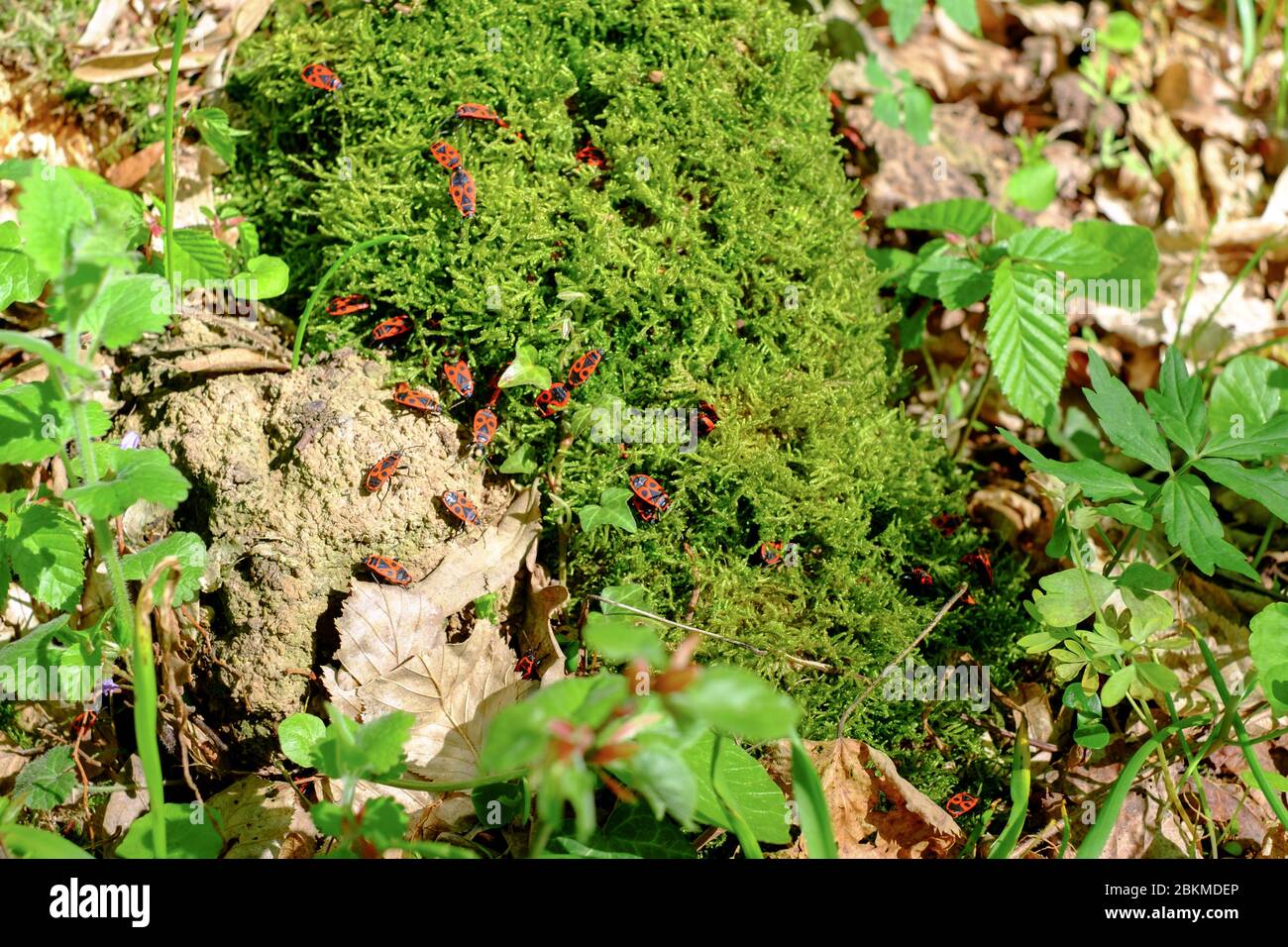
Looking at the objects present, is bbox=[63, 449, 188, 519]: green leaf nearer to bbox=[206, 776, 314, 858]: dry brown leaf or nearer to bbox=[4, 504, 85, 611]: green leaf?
bbox=[4, 504, 85, 611]: green leaf

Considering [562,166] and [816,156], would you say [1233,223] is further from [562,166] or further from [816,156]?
[562,166]

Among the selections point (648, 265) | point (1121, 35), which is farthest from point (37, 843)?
point (1121, 35)

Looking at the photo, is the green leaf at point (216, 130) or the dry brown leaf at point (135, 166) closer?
the green leaf at point (216, 130)

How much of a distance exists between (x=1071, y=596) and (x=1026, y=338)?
3.49 feet

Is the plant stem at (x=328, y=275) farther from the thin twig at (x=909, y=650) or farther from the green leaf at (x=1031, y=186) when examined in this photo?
the green leaf at (x=1031, y=186)

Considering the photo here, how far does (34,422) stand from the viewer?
7.45ft

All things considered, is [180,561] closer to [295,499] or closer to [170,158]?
[295,499]

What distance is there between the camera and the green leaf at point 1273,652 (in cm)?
260

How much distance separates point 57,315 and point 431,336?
1.30 metres

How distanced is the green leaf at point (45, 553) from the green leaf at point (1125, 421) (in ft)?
10.1

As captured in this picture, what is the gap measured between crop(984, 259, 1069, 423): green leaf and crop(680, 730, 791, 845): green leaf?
171cm

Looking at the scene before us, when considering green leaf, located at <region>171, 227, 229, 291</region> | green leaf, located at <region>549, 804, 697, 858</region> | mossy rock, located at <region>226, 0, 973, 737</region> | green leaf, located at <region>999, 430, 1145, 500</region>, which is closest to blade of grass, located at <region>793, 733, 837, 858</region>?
green leaf, located at <region>549, 804, 697, 858</region>

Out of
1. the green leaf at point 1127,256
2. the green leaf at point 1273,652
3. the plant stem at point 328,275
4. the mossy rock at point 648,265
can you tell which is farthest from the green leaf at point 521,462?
the green leaf at point 1127,256

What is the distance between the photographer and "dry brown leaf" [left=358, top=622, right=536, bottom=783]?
265 cm
